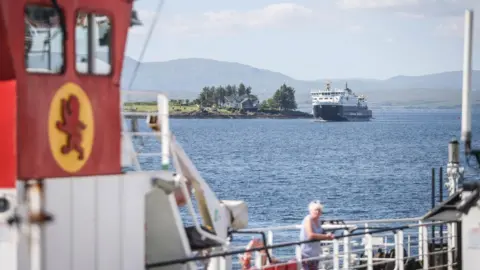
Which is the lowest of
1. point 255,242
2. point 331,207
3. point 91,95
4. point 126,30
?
point 331,207

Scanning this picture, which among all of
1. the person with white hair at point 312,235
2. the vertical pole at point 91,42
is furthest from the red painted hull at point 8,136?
the person with white hair at point 312,235

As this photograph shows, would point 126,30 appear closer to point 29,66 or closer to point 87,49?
point 87,49

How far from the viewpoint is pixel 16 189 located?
10117 mm

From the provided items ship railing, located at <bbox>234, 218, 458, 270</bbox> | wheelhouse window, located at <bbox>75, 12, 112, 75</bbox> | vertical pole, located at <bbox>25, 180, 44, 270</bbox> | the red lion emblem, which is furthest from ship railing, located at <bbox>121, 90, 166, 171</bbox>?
Answer: ship railing, located at <bbox>234, 218, 458, 270</bbox>

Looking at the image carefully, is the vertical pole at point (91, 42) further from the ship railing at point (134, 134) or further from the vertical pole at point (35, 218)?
the vertical pole at point (35, 218)

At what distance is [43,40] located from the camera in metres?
10.6

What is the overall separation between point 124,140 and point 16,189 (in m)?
1.97

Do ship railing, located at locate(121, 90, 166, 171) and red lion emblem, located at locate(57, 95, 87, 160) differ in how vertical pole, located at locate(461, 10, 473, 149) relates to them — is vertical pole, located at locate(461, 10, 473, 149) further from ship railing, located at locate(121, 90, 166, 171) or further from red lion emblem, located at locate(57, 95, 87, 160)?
red lion emblem, located at locate(57, 95, 87, 160)

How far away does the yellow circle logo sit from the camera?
10.6 m

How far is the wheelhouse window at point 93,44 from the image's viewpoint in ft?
36.1

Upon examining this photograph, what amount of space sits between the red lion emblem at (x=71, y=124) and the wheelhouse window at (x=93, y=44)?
0.39 m

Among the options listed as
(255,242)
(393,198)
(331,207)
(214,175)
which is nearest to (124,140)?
(255,242)

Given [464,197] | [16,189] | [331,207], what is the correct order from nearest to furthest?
1. [16,189]
2. [464,197]
3. [331,207]

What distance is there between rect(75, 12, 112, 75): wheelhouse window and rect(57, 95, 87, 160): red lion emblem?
0.39m
